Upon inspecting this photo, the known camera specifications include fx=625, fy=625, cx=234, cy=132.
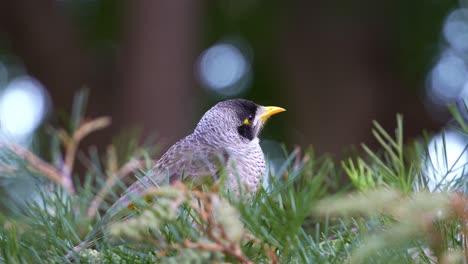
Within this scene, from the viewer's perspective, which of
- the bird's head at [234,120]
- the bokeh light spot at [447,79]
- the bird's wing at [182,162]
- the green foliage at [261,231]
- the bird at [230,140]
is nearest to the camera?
the green foliage at [261,231]

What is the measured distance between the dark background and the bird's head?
260 centimetres

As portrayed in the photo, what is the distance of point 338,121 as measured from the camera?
5605mm

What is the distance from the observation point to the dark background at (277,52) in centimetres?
519

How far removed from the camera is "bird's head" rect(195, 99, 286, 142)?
89.6 inches

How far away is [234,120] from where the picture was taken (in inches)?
92.7

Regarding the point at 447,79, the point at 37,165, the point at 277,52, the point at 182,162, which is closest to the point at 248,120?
the point at 182,162

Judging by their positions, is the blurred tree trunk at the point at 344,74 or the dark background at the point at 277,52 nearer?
the dark background at the point at 277,52

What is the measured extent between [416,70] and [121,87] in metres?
2.80

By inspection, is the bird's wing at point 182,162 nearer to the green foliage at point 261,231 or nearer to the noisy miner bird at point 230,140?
the noisy miner bird at point 230,140

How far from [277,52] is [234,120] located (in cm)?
435

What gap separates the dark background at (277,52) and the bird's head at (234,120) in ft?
8.52

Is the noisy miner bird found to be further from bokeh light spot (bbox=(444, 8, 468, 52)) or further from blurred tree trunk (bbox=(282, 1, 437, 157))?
bokeh light spot (bbox=(444, 8, 468, 52))

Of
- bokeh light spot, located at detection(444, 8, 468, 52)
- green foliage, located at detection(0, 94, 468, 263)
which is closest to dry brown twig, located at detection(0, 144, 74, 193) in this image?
green foliage, located at detection(0, 94, 468, 263)

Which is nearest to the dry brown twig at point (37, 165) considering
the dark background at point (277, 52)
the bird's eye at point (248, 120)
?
the bird's eye at point (248, 120)
